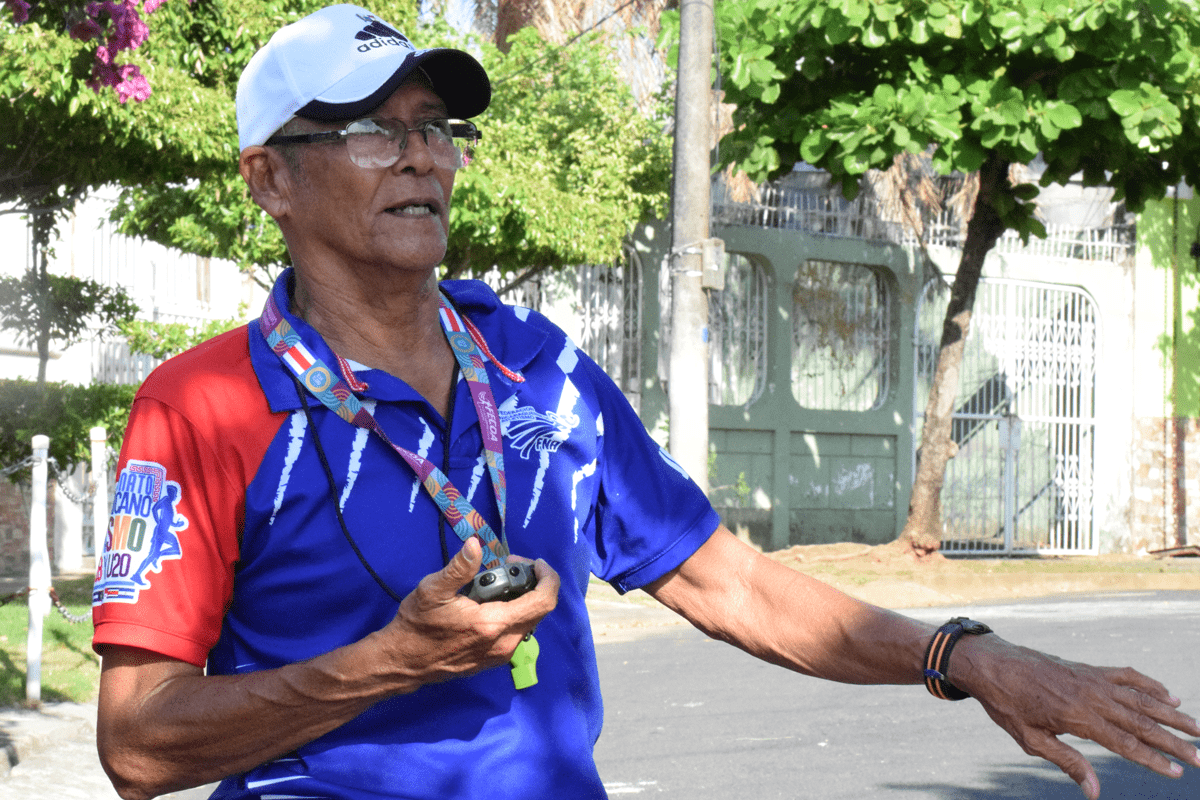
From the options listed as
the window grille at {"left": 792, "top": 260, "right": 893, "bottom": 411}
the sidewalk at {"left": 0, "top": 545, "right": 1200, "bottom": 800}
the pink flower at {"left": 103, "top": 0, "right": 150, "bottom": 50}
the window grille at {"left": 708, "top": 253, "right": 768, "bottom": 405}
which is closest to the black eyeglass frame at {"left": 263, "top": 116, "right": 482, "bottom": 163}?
the pink flower at {"left": 103, "top": 0, "right": 150, "bottom": 50}

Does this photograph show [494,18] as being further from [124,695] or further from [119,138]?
[124,695]

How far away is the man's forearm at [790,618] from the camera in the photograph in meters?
1.85

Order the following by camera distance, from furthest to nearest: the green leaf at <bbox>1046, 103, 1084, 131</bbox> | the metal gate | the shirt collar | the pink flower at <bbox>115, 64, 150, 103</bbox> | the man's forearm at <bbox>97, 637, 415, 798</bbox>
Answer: the metal gate < the green leaf at <bbox>1046, 103, 1084, 131</bbox> < the pink flower at <bbox>115, 64, 150, 103</bbox> < the shirt collar < the man's forearm at <bbox>97, 637, 415, 798</bbox>

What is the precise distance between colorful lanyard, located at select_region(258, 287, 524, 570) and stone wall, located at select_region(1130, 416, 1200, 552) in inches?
766

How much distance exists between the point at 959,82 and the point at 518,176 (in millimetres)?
4179

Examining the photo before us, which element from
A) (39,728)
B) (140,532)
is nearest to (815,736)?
(39,728)

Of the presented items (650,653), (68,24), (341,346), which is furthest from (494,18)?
(341,346)

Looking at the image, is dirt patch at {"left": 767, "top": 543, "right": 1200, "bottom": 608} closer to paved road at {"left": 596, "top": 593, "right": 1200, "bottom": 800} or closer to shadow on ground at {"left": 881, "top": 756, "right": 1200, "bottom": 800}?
paved road at {"left": 596, "top": 593, "right": 1200, "bottom": 800}

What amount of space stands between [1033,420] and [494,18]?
9.24 m

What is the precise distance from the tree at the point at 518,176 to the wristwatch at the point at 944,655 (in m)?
8.50

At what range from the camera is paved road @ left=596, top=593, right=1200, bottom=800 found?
5516mm

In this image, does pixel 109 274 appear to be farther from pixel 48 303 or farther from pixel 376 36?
pixel 376 36

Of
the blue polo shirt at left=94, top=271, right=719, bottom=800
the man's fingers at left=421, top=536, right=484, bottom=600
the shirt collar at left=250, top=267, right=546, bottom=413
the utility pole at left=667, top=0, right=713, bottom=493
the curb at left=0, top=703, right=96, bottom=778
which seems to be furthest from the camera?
the utility pole at left=667, top=0, right=713, bottom=493

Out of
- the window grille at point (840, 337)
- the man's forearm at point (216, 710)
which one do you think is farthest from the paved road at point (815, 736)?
the window grille at point (840, 337)
